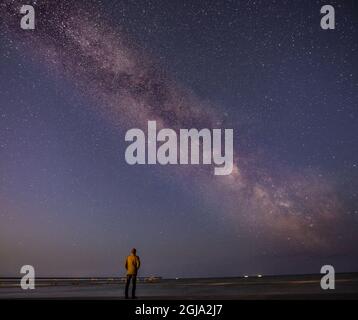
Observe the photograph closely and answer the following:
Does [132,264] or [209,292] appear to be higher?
[132,264]

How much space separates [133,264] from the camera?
44.4 ft

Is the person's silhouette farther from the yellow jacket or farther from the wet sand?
the wet sand

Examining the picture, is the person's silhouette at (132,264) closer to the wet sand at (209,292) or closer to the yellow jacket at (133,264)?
the yellow jacket at (133,264)

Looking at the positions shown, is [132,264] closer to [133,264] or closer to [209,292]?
[133,264]

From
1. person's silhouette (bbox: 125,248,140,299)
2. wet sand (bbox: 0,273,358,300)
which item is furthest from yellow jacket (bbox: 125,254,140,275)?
wet sand (bbox: 0,273,358,300)

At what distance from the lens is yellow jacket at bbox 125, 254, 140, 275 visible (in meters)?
13.5

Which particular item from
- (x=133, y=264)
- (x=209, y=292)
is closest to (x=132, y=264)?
(x=133, y=264)
